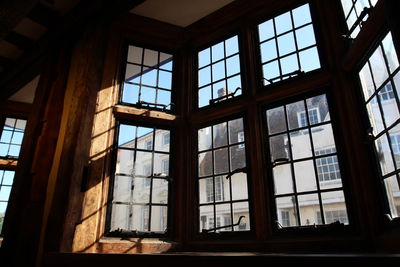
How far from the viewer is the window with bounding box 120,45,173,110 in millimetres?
3350

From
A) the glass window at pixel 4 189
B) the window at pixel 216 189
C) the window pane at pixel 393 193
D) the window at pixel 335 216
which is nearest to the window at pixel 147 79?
the window at pixel 216 189

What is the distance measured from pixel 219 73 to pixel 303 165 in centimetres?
142

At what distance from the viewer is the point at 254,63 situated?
3.15 m

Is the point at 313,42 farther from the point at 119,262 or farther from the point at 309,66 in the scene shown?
the point at 119,262

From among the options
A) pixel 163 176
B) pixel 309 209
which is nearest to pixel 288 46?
pixel 309 209

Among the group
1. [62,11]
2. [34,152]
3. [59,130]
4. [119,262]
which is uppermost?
[62,11]

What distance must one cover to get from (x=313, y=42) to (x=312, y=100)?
0.58 meters

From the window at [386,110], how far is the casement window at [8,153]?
5060mm

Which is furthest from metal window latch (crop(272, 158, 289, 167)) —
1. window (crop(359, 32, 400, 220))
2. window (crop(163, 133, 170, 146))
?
window (crop(163, 133, 170, 146))

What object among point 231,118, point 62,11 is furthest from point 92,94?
point 231,118

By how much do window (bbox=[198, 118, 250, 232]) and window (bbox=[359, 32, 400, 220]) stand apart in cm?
111

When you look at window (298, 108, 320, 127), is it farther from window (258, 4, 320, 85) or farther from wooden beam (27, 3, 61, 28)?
wooden beam (27, 3, 61, 28)

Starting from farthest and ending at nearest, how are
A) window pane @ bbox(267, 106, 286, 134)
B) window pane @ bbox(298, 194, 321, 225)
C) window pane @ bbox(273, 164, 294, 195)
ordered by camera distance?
window pane @ bbox(267, 106, 286, 134) < window pane @ bbox(273, 164, 294, 195) < window pane @ bbox(298, 194, 321, 225)

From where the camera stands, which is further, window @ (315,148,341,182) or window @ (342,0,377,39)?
window @ (315,148,341,182)
